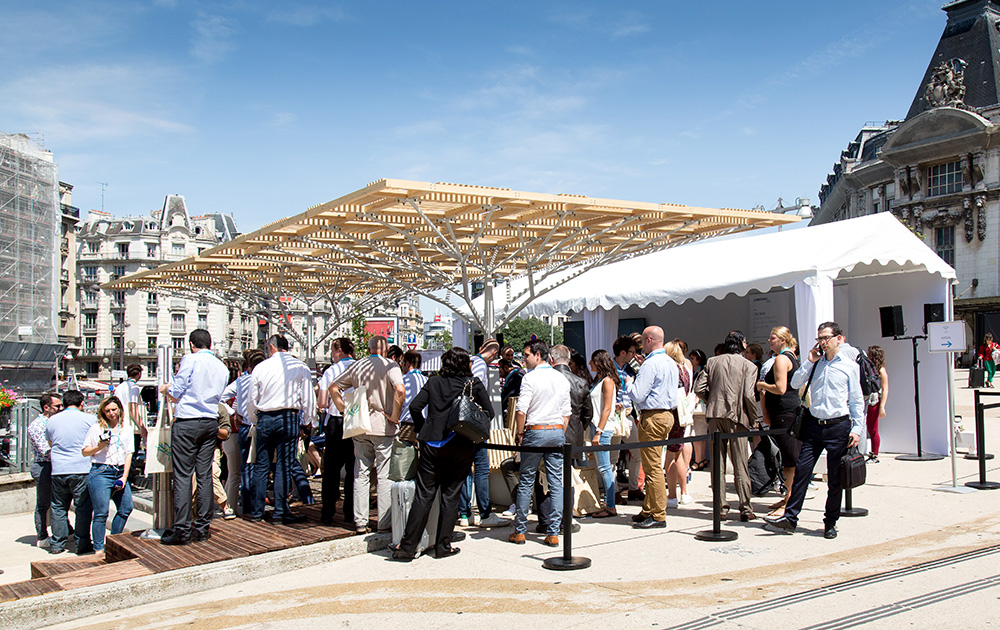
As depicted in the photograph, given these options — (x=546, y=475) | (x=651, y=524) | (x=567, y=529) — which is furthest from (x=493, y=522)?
(x=567, y=529)

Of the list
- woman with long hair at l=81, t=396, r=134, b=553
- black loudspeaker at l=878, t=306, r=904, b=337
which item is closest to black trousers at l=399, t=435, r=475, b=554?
woman with long hair at l=81, t=396, r=134, b=553

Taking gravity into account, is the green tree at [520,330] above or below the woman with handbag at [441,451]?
above

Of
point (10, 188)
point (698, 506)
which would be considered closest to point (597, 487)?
point (698, 506)

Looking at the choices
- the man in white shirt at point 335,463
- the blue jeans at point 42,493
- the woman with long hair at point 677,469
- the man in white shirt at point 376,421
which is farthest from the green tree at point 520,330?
the man in white shirt at point 376,421

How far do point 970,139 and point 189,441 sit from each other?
50502 millimetres

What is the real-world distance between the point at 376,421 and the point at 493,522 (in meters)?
1.59

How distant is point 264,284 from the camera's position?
793 inches

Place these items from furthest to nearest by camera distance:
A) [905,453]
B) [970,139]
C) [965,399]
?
[970,139]
[965,399]
[905,453]

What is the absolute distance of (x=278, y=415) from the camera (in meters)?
7.48

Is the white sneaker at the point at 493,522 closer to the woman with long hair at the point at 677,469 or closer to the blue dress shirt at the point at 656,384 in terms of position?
the blue dress shirt at the point at 656,384

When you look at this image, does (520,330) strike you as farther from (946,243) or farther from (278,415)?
(278,415)

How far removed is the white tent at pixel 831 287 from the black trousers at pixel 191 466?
A: 6649mm

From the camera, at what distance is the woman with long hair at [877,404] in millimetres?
11188

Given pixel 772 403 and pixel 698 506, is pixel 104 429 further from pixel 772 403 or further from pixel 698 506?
pixel 772 403
